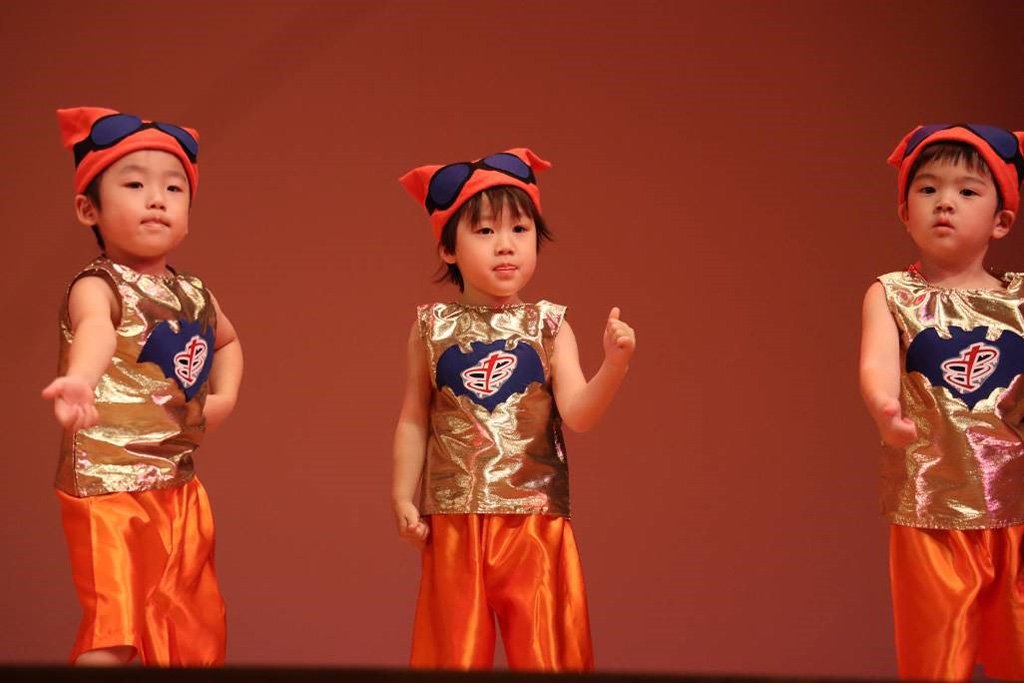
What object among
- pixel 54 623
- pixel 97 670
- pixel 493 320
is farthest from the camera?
pixel 54 623

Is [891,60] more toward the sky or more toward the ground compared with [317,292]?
more toward the sky

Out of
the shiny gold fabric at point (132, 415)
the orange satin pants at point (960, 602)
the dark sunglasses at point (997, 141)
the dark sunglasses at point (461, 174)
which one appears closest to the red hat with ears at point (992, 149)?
the dark sunglasses at point (997, 141)

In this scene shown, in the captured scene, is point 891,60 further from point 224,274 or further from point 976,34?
point 224,274

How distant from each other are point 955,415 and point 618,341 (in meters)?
0.64

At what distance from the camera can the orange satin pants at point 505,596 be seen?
2361 mm

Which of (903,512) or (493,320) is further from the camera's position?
(493,320)

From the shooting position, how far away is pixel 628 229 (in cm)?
354

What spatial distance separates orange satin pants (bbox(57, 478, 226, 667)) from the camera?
2.21 meters

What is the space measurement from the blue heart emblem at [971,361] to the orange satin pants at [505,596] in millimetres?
752

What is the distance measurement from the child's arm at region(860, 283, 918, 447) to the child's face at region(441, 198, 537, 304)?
654mm

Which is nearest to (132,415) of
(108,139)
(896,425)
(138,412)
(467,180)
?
(138,412)

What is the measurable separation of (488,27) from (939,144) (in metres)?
1.50

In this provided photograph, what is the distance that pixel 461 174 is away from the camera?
2523mm

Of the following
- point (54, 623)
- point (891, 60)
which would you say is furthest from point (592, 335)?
point (54, 623)
